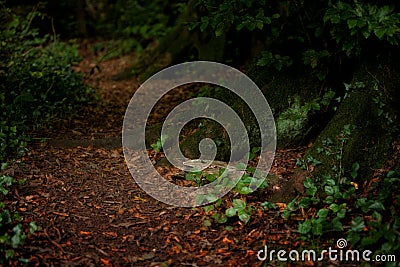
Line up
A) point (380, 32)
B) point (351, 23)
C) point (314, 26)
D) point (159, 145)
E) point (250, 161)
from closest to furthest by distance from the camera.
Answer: point (380, 32)
point (351, 23)
point (250, 161)
point (314, 26)
point (159, 145)

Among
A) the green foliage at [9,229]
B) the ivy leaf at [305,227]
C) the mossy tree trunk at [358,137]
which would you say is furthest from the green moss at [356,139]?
the green foliage at [9,229]

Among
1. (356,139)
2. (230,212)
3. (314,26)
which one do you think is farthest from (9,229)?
(314,26)

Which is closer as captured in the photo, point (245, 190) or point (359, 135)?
point (245, 190)

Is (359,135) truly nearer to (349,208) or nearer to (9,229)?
(349,208)

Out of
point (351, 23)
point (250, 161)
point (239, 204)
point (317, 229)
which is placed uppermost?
point (351, 23)

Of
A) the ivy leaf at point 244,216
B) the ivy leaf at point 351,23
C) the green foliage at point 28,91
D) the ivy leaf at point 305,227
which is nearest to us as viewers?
the ivy leaf at point 305,227

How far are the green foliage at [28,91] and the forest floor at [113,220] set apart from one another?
33 centimetres

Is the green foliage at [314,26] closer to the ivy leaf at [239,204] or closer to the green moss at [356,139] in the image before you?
the green moss at [356,139]

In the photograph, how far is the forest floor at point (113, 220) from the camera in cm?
373

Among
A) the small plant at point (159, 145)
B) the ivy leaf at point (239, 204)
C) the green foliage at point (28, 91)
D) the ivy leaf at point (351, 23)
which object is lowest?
the ivy leaf at point (239, 204)

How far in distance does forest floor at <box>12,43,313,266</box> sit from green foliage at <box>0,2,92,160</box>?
331 mm

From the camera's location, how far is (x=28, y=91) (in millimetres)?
6164

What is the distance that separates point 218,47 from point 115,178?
3426mm

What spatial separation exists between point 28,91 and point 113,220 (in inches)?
110
